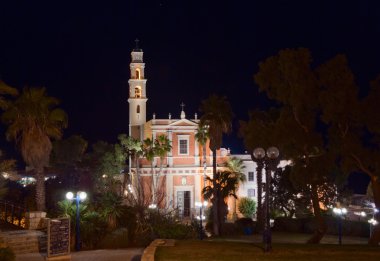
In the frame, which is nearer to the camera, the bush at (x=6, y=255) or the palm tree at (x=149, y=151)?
the bush at (x=6, y=255)

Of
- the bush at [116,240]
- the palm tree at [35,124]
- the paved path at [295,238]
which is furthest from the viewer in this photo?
the paved path at [295,238]

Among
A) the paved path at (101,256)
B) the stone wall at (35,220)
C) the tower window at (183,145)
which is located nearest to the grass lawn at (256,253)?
the paved path at (101,256)

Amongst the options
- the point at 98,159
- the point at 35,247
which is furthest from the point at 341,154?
the point at 98,159

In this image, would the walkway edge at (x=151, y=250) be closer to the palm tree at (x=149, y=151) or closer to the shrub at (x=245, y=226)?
the shrub at (x=245, y=226)

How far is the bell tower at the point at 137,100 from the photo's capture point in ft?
187

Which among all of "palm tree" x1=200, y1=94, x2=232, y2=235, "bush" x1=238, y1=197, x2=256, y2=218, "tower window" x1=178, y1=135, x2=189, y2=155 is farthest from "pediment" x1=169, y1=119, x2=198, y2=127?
"palm tree" x1=200, y1=94, x2=232, y2=235

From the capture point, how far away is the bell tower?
187 feet

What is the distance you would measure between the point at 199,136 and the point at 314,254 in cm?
3241

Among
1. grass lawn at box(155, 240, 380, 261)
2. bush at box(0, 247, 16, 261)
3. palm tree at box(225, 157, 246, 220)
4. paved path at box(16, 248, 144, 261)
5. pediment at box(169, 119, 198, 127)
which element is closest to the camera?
bush at box(0, 247, 16, 261)

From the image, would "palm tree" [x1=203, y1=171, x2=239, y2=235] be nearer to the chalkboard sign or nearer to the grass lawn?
the grass lawn

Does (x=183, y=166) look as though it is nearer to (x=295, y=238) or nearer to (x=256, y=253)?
(x=295, y=238)

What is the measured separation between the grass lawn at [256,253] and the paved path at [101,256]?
1284 mm

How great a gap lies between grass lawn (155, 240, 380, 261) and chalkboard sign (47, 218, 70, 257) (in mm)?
3057

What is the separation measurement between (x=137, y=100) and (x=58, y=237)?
41.3 metres
